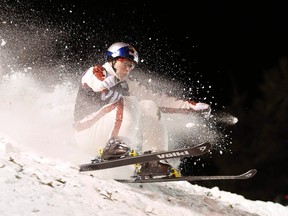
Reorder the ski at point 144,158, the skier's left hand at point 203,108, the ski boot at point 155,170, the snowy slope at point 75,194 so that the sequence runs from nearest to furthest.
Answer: the snowy slope at point 75,194, the ski at point 144,158, the ski boot at point 155,170, the skier's left hand at point 203,108

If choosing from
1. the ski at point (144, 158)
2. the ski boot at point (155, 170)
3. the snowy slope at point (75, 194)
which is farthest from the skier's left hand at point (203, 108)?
the ski at point (144, 158)

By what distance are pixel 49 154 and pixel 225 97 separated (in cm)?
1706

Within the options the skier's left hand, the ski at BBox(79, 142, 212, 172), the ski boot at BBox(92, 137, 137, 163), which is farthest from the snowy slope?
the skier's left hand

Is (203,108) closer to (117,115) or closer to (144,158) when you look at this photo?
(117,115)

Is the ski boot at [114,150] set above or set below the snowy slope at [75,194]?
above

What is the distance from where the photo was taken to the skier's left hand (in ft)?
17.3

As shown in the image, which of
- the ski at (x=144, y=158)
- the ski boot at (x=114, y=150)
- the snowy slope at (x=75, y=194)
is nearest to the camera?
the snowy slope at (x=75, y=194)

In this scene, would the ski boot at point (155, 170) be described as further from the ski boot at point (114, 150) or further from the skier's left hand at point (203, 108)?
the skier's left hand at point (203, 108)

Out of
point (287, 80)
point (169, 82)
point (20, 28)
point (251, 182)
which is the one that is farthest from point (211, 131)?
point (287, 80)

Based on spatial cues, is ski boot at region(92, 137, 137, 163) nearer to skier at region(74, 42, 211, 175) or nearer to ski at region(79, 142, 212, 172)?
skier at region(74, 42, 211, 175)

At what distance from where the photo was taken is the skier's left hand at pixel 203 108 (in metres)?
5.27

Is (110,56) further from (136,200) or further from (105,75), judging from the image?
(136,200)

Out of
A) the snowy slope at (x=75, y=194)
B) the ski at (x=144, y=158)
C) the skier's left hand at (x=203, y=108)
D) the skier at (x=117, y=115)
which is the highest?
the skier's left hand at (x=203, y=108)

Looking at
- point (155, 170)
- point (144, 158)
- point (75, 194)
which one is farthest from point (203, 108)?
point (75, 194)
